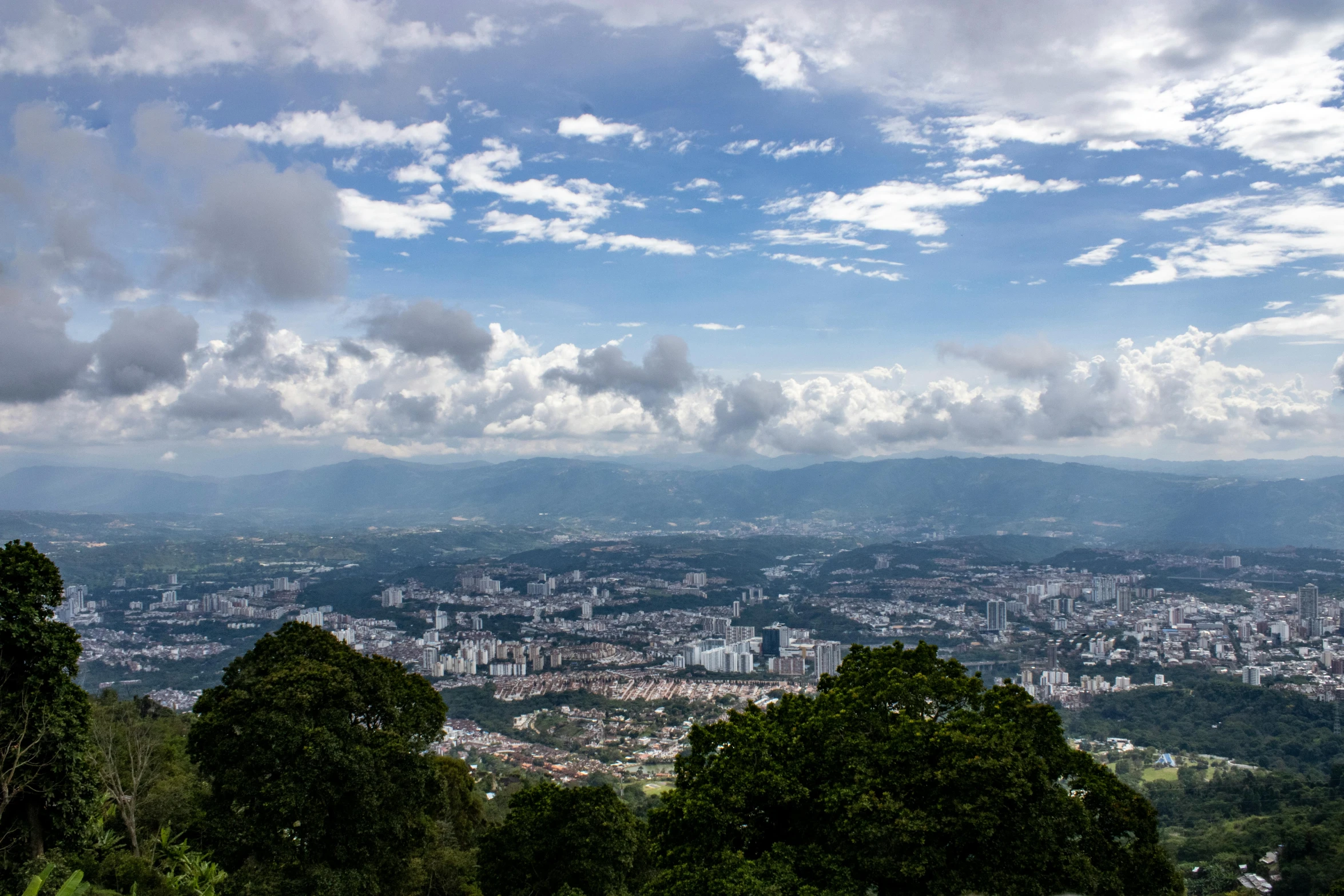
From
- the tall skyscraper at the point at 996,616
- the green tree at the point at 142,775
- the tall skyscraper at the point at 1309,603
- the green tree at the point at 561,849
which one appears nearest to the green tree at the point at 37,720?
the green tree at the point at 142,775

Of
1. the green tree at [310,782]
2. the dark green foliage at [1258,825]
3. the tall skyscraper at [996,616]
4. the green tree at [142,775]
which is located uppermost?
the green tree at [310,782]

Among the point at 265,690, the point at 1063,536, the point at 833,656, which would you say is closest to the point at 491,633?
the point at 833,656

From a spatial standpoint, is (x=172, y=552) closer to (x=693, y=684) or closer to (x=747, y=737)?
(x=693, y=684)

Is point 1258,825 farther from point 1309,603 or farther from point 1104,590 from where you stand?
point 1104,590

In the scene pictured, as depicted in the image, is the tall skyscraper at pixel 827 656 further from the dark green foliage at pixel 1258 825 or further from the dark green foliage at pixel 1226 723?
the dark green foliage at pixel 1258 825

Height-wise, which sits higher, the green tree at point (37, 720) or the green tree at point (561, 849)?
the green tree at point (37, 720)

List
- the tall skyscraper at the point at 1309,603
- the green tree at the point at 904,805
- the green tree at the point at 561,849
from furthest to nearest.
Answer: the tall skyscraper at the point at 1309,603
the green tree at the point at 561,849
the green tree at the point at 904,805

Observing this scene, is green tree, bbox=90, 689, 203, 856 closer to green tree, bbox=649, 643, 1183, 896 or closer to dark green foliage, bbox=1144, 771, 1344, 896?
green tree, bbox=649, 643, 1183, 896
